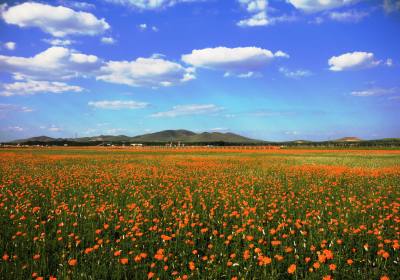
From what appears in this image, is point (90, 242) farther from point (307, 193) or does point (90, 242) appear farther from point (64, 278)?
point (307, 193)

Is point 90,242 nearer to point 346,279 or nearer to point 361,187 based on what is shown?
point 346,279

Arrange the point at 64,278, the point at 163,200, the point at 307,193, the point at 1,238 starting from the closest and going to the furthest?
1. the point at 64,278
2. the point at 1,238
3. the point at 163,200
4. the point at 307,193

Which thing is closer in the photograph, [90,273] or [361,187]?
[90,273]

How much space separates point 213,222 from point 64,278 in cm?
400

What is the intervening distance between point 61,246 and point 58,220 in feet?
5.08

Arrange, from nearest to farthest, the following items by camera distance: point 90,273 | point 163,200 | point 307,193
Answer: point 90,273, point 163,200, point 307,193

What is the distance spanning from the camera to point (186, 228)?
7441 mm

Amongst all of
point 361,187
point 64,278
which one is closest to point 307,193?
point 361,187

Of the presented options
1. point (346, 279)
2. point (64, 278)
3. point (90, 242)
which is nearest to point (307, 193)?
point (346, 279)

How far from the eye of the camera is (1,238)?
7020mm

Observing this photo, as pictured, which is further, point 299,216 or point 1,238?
point 299,216

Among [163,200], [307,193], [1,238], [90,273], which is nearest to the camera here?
[90,273]

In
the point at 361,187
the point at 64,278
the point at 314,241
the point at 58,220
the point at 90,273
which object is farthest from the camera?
the point at 361,187

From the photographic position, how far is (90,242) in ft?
22.6
